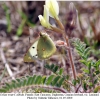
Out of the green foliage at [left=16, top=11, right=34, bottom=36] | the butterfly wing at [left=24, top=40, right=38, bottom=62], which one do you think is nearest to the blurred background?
the green foliage at [left=16, top=11, right=34, bottom=36]

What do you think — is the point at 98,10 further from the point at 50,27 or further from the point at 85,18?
the point at 50,27

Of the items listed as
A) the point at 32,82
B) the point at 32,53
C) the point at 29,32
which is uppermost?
the point at 29,32

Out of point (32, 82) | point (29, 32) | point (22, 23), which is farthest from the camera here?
point (22, 23)

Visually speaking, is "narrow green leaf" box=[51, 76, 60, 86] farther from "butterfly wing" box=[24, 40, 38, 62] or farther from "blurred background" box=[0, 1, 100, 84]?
"blurred background" box=[0, 1, 100, 84]

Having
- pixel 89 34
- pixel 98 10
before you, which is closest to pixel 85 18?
pixel 98 10

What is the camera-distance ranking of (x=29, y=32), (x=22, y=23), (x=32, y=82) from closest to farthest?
(x=32, y=82)
(x=29, y=32)
(x=22, y=23)

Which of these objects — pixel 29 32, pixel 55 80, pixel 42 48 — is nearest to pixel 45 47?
pixel 42 48

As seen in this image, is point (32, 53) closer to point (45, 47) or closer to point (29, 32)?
point (45, 47)

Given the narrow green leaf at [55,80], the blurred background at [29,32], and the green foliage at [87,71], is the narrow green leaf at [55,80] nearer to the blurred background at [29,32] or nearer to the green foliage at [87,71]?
the green foliage at [87,71]
